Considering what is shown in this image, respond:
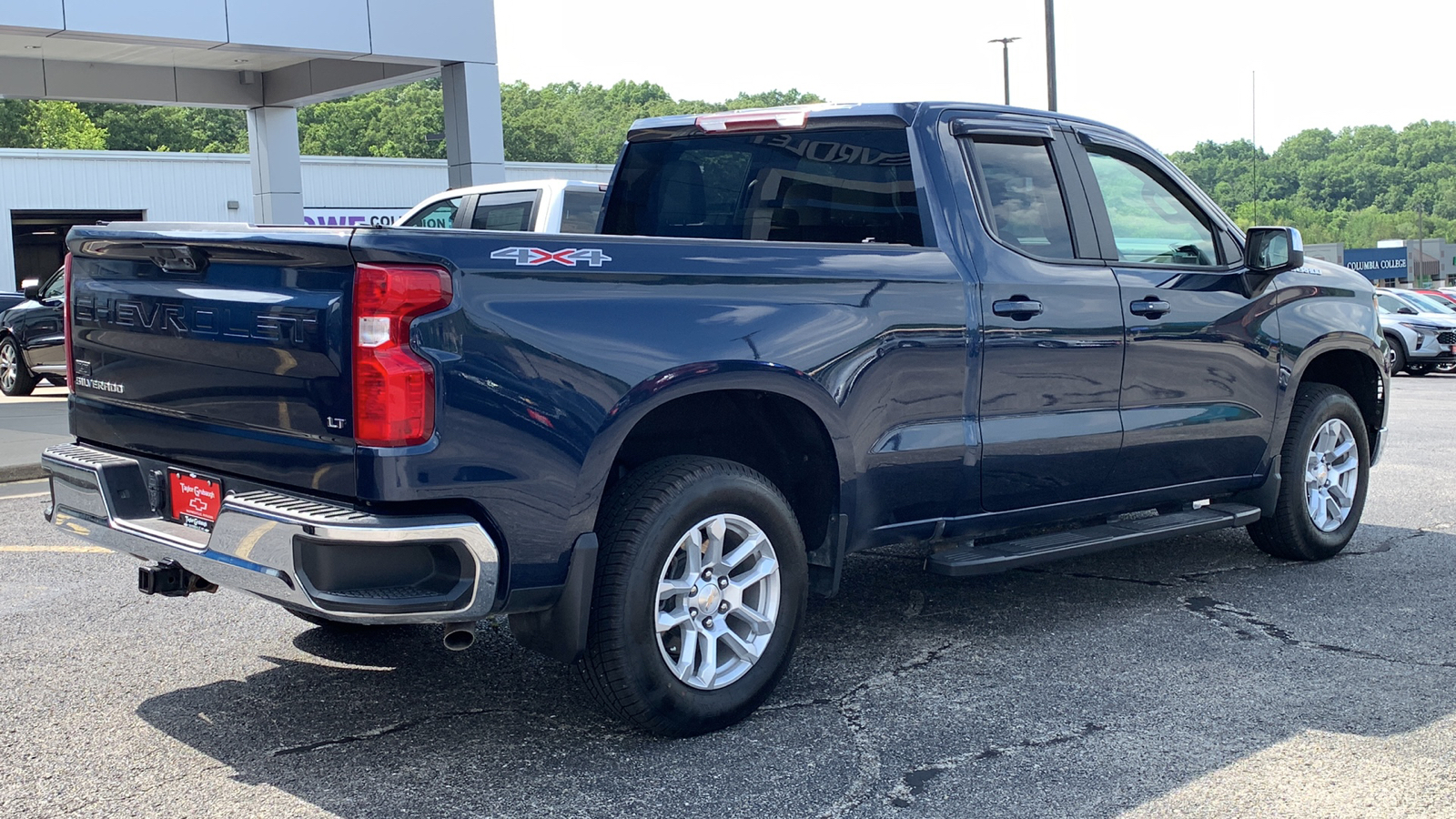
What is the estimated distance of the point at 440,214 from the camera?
12.3 meters

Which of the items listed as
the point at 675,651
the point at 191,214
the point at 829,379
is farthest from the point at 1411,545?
the point at 191,214

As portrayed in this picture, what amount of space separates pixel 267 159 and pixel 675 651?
2079 centimetres

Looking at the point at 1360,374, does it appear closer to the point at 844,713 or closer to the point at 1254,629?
the point at 1254,629

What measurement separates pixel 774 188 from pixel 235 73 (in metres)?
19.4

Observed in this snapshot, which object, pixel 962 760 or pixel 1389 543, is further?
pixel 1389 543

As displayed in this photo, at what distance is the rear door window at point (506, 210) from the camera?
11.1 metres

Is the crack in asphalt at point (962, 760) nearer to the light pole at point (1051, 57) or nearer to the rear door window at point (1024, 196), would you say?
the rear door window at point (1024, 196)

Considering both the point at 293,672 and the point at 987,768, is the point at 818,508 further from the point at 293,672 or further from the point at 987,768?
the point at 293,672

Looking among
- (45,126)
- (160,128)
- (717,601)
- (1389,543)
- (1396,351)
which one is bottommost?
(1396,351)

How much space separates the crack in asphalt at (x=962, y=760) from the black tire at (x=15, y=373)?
16635 millimetres

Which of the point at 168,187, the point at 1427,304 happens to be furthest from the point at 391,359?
the point at 168,187

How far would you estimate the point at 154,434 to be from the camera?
414 centimetres

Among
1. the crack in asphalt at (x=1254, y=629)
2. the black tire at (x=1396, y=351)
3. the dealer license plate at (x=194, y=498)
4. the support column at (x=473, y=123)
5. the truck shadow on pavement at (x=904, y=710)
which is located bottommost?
the black tire at (x=1396, y=351)

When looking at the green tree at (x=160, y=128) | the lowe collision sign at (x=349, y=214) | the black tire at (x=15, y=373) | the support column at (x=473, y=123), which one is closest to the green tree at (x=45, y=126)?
the green tree at (x=160, y=128)
